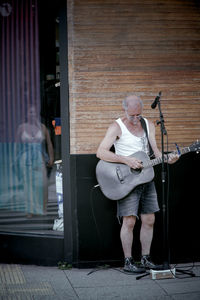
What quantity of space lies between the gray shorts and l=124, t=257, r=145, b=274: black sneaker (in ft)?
1.75

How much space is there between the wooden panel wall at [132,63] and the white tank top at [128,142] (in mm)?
429

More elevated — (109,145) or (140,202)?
(109,145)

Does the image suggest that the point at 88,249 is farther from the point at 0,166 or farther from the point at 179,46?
the point at 179,46

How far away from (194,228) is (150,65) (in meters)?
2.08

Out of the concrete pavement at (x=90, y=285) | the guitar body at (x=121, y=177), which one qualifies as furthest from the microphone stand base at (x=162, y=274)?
the guitar body at (x=121, y=177)

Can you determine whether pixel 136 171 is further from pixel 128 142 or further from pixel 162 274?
pixel 162 274

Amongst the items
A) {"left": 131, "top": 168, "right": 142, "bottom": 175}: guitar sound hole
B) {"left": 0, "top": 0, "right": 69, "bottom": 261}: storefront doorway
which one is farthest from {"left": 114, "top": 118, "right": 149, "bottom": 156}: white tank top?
{"left": 0, "top": 0, "right": 69, "bottom": 261}: storefront doorway

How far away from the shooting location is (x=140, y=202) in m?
6.02

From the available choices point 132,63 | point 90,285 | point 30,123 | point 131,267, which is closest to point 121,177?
point 131,267

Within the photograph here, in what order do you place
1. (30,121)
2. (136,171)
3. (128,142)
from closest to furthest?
(136,171) < (128,142) < (30,121)

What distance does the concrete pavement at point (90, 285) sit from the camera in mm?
5086

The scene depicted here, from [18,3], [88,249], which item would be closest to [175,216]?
[88,249]

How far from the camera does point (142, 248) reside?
6020mm

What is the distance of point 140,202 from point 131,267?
2.47 ft
